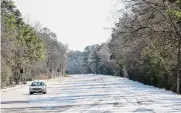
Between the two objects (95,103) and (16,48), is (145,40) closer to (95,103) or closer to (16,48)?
(95,103)

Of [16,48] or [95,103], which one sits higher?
[16,48]

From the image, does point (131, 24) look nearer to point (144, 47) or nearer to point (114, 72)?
point (144, 47)

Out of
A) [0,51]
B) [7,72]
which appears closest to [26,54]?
[7,72]

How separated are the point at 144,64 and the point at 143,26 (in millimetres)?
32296

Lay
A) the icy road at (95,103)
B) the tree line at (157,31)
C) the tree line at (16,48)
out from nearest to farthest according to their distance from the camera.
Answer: the icy road at (95,103), the tree line at (157,31), the tree line at (16,48)

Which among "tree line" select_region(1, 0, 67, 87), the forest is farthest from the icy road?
"tree line" select_region(1, 0, 67, 87)

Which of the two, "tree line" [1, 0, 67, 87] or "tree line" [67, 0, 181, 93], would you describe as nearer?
"tree line" [67, 0, 181, 93]

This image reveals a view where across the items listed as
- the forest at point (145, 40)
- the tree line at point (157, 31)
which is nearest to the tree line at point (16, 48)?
the forest at point (145, 40)

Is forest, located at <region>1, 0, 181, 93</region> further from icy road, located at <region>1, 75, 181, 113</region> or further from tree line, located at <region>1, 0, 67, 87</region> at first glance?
icy road, located at <region>1, 75, 181, 113</region>

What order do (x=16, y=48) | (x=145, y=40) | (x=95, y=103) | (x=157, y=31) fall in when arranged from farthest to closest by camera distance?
(x=16, y=48)
(x=145, y=40)
(x=157, y=31)
(x=95, y=103)

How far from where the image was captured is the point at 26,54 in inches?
3723

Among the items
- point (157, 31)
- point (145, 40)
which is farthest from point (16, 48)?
point (157, 31)

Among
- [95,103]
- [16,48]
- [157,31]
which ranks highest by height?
[16,48]

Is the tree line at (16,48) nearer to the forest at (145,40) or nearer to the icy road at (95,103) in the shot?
the forest at (145,40)
